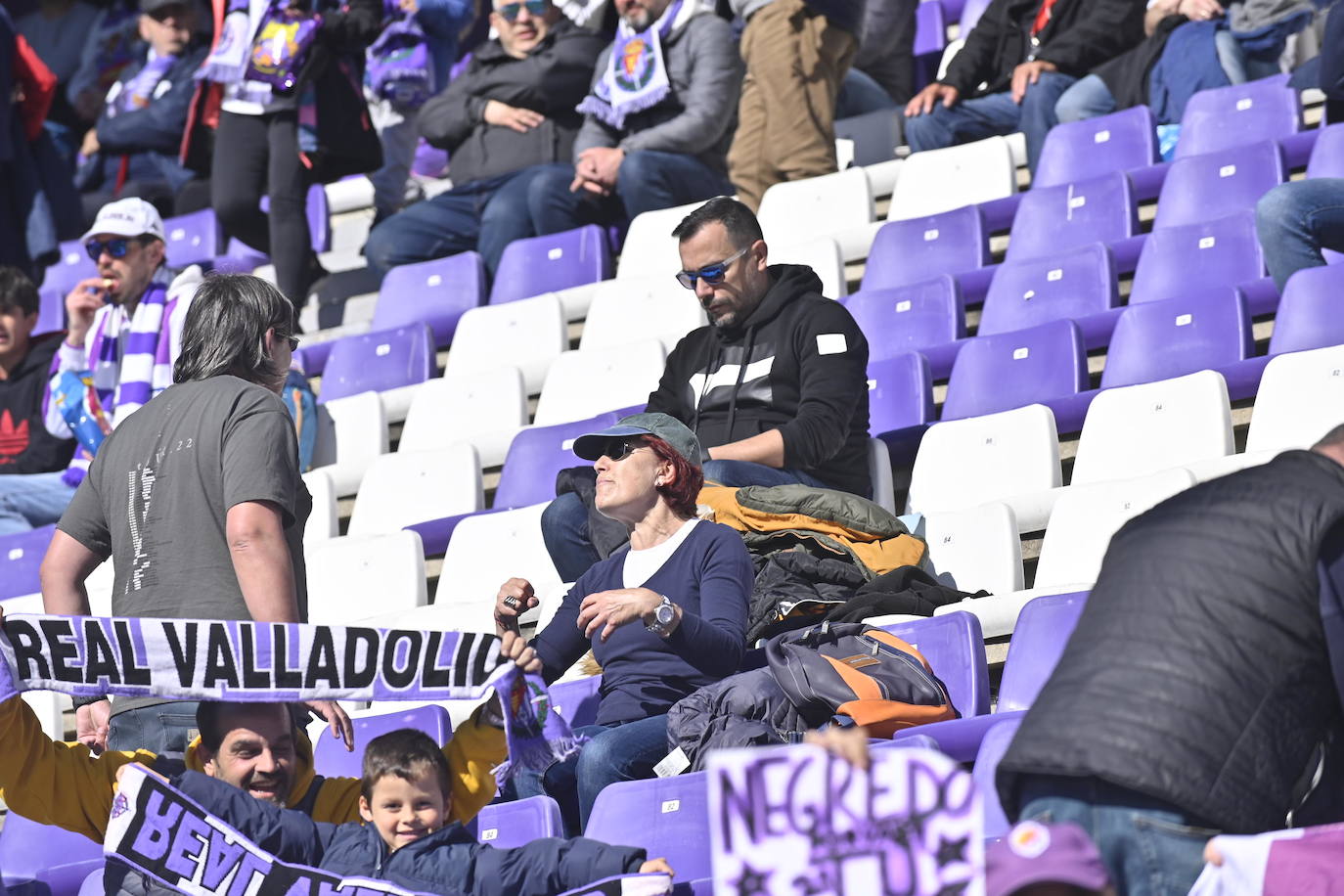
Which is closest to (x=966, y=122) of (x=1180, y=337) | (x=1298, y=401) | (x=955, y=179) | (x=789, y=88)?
(x=955, y=179)

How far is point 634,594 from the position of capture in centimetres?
342

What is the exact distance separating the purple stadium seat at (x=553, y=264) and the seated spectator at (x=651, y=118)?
0.16m

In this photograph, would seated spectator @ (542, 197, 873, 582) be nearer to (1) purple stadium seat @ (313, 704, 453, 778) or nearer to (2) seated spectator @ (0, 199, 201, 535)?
(1) purple stadium seat @ (313, 704, 453, 778)

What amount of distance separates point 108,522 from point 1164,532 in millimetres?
1785

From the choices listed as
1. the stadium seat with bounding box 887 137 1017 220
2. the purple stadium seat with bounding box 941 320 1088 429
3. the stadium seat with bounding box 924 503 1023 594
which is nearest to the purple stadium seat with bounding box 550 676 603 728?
the stadium seat with bounding box 924 503 1023 594

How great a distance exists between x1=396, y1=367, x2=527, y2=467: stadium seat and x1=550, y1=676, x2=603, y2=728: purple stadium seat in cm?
192

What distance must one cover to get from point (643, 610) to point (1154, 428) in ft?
6.00

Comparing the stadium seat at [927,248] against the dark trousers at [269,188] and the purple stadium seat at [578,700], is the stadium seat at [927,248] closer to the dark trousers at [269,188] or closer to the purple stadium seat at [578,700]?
the dark trousers at [269,188]

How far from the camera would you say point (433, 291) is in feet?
23.3

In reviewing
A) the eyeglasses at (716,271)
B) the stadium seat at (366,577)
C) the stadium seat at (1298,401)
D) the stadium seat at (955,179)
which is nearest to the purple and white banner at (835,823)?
the stadium seat at (1298,401)

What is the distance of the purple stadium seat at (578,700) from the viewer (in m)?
4.11

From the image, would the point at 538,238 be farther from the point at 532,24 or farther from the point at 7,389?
the point at 7,389

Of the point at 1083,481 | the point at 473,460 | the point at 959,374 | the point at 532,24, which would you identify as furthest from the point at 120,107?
the point at 1083,481

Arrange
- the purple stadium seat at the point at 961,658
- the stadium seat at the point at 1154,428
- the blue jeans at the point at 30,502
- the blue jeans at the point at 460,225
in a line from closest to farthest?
the purple stadium seat at the point at 961,658, the stadium seat at the point at 1154,428, the blue jeans at the point at 30,502, the blue jeans at the point at 460,225
